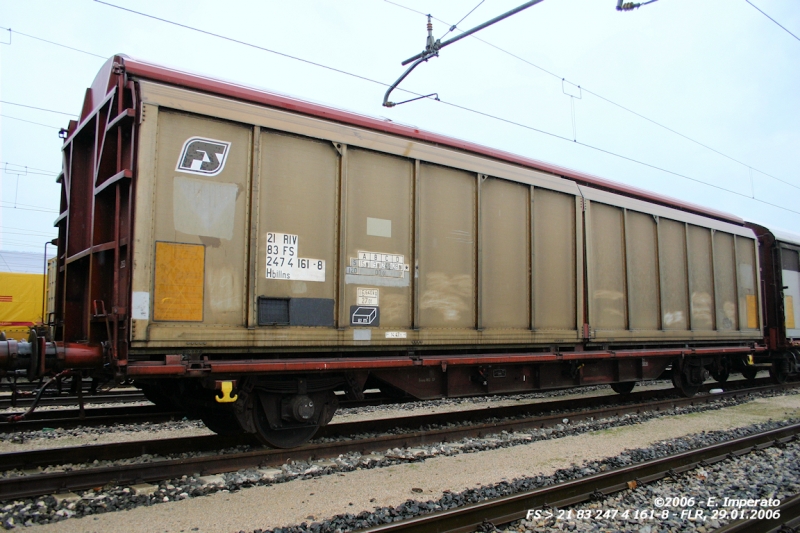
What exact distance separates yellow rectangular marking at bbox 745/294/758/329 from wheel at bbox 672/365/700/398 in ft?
7.51

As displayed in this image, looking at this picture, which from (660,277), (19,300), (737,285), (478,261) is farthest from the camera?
(19,300)

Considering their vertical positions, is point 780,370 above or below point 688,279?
below

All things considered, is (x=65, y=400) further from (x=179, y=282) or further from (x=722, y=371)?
→ (x=722, y=371)

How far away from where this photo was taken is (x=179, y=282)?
4.89m

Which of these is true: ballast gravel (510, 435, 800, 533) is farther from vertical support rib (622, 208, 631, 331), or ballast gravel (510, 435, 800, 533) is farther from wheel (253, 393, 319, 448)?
vertical support rib (622, 208, 631, 331)

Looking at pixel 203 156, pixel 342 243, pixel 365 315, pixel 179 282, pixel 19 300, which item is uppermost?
pixel 203 156

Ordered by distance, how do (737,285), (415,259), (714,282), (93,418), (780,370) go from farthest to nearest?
(780,370)
(737,285)
(714,282)
(93,418)
(415,259)

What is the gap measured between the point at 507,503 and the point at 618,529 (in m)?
0.85

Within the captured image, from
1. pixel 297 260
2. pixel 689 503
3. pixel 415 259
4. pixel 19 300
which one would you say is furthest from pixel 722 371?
pixel 19 300

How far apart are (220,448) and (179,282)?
224 centimetres

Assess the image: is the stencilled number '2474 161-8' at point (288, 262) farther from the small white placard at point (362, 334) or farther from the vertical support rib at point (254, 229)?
the small white placard at point (362, 334)

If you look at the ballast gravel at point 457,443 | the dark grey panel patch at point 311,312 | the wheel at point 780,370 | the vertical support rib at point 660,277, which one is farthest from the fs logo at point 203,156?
the wheel at point 780,370

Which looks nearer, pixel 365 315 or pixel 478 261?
pixel 365 315

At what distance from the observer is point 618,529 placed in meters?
4.11
